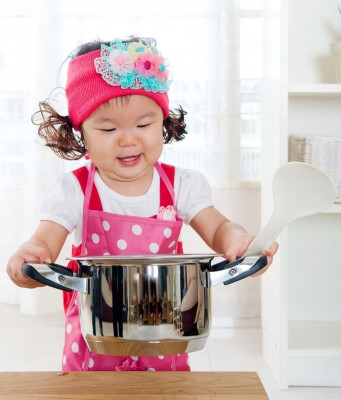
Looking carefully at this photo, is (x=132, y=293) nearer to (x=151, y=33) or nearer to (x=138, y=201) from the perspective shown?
(x=138, y=201)

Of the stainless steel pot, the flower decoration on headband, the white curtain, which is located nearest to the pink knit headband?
the flower decoration on headband

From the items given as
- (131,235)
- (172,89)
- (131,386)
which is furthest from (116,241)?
(172,89)

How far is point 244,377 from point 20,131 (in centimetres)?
206

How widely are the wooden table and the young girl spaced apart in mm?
246

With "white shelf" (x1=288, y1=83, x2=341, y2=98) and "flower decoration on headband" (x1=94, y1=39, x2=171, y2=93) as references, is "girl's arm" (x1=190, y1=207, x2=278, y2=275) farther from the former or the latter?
"white shelf" (x1=288, y1=83, x2=341, y2=98)

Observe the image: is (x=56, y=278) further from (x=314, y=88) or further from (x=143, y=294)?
(x=314, y=88)

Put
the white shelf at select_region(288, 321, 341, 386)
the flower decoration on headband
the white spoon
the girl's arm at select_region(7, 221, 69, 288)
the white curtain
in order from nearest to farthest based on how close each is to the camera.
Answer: the white spoon, the girl's arm at select_region(7, 221, 69, 288), the flower decoration on headband, the white shelf at select_region(288, 321, 341, 386), the white curtain

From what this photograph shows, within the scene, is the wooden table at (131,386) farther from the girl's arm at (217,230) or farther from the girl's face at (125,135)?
the girl's face at (125,135)

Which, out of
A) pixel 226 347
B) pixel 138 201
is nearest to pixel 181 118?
pixel 138 201

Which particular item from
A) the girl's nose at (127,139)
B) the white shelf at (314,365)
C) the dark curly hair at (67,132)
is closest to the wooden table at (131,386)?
the girl's nose at (127,139)

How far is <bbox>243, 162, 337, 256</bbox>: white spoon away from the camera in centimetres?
63

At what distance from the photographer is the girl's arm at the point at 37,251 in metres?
0.82

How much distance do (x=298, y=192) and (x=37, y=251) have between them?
0.33 m

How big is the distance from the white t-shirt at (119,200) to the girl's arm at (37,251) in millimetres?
14
